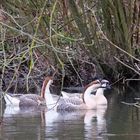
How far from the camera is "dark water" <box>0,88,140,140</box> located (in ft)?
34.2

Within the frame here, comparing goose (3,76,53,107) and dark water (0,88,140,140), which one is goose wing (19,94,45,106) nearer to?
goose (3,76,53,107)

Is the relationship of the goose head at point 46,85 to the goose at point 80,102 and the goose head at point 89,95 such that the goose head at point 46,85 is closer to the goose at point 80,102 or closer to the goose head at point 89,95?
the goose at point 80,102

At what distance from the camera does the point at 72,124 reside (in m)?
11.8

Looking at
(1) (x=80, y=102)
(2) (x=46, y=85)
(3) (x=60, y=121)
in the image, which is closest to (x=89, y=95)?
(1) (x=80, y=102)

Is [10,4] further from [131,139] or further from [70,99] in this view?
[131,139]

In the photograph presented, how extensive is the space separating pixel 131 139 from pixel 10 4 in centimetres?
526

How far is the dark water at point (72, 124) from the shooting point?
10.4 m

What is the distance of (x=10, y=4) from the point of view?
14.6 metres

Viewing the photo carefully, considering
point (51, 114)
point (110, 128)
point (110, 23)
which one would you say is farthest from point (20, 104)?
point (110, 128)

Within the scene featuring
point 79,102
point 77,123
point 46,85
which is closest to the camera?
point 77,123

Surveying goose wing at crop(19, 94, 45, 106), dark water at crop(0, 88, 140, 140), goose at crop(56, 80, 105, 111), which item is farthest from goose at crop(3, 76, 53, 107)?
dark water at crop(0, 88, 140, 140)

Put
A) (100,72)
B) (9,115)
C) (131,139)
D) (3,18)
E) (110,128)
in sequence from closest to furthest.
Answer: (131,139) → (110,128) → (3,18) → (9,115) → (100,72)

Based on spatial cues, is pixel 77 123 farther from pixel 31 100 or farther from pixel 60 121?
pixel 31 100

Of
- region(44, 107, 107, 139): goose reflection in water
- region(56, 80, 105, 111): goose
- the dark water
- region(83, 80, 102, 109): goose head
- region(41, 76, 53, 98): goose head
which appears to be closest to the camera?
the dark water
